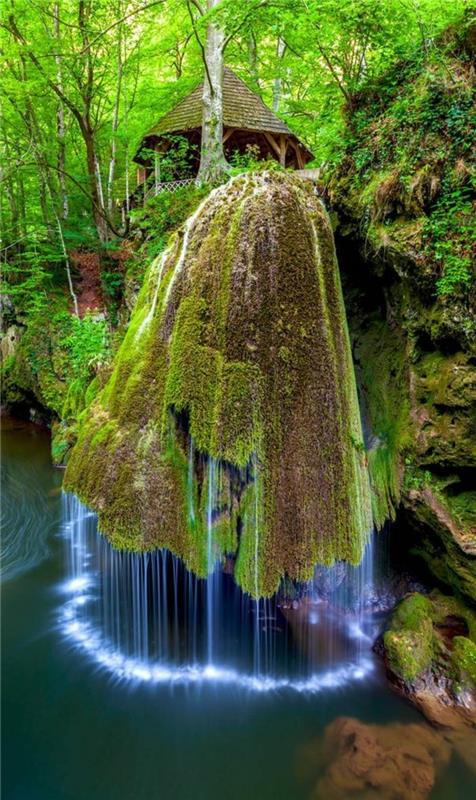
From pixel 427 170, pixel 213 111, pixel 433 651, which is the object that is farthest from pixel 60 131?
pixel 433 651

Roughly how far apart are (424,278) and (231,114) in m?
11.1

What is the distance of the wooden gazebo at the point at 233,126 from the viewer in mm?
12156

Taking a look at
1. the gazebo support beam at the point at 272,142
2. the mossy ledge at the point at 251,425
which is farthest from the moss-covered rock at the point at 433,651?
the gazebo support beam at the point at 272,142

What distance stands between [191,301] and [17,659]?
14.9 ft

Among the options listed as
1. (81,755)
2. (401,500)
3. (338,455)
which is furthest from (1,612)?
(401,500)

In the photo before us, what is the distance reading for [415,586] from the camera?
5.20m

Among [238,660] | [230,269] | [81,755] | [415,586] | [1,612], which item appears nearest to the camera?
[81,755]

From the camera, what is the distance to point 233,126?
1215 centimetres

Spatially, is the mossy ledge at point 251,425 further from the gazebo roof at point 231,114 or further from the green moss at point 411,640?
the gazebo roof at point 231,114

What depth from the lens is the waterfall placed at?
450 centimetres

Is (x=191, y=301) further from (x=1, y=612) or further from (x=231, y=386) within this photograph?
(x=1, y=612)

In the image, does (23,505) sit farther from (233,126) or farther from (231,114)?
(231,114)

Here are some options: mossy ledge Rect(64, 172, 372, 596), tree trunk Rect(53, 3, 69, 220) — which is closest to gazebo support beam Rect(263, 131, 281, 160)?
tree trunk Rect(53, 3, 69, 220)

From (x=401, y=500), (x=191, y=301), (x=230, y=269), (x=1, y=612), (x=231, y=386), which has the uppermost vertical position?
(x=230, y=269)
